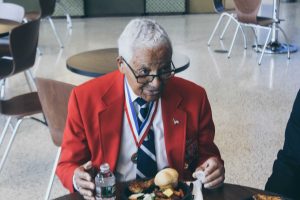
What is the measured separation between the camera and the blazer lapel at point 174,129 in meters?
1.86

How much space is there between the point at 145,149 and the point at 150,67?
316 mm

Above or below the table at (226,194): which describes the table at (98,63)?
below

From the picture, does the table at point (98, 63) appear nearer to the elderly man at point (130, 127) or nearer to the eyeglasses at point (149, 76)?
the elderly man at point (130, 127)

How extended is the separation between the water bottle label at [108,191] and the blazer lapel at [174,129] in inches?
14.5

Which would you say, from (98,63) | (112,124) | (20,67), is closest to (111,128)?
(112,124)

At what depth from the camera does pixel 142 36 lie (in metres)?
1.71

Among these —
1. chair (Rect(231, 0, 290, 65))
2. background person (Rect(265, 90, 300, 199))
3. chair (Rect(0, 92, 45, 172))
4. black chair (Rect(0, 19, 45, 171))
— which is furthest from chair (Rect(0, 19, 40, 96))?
chair (Rect(231, 0, 290, 65))

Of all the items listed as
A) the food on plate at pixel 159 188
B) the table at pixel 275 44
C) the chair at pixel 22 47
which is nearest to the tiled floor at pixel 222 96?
the table at pixel 275 44

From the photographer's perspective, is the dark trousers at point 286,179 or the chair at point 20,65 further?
the chair at point 20,65

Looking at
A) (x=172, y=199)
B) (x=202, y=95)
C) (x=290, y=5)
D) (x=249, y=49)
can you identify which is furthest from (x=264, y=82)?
(x=290, y=5)

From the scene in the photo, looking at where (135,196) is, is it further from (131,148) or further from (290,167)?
(290,167)

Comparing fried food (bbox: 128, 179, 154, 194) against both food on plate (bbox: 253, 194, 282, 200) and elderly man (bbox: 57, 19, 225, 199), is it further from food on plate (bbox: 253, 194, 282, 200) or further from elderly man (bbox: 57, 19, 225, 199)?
food on plate (bbox: 253, 194, 282, 200)

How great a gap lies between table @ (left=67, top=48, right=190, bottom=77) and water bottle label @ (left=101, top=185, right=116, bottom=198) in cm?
153

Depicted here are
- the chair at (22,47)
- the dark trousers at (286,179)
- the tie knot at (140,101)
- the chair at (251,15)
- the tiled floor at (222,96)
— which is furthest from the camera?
the chair at (251,15)
